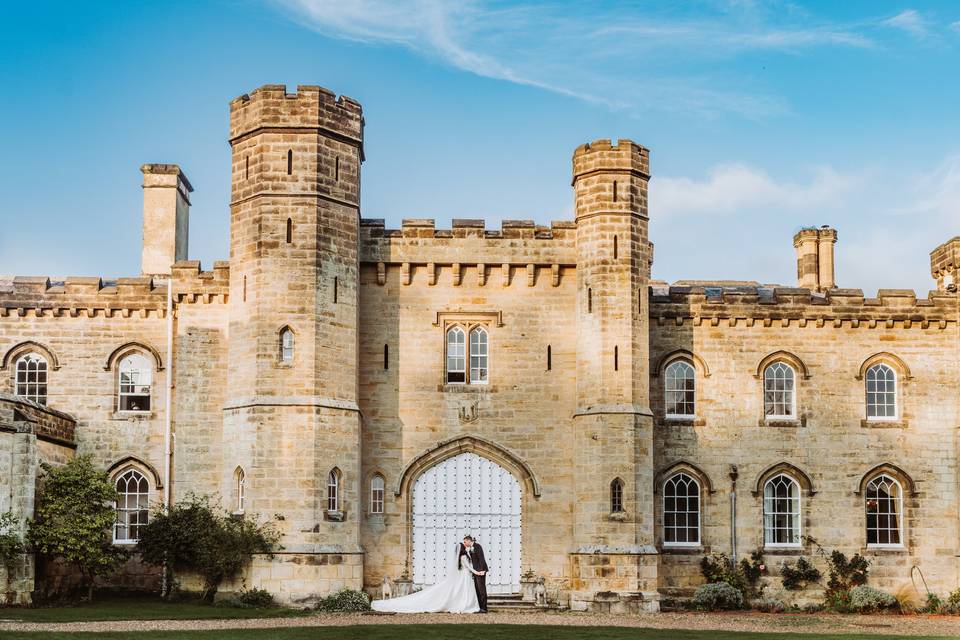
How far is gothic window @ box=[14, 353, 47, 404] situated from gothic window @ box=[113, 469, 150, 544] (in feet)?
8.46

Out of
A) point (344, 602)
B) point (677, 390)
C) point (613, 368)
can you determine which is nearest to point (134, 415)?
point (344, 602)

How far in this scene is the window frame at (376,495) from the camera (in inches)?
1080

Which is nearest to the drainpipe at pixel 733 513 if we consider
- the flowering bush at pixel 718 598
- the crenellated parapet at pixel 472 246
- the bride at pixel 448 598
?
the flowering bush at pixel 718 598

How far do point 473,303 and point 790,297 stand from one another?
754cm

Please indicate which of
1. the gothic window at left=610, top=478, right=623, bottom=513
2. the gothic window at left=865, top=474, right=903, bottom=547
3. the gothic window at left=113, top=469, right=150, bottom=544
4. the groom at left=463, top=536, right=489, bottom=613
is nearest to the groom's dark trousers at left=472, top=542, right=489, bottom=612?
the groom at left=463, top=536, right=489, bottom=613

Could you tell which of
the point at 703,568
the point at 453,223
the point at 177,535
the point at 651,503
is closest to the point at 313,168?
the point at 453,223

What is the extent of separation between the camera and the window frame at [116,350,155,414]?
92.2ft

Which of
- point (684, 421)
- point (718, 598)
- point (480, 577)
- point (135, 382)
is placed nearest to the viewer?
point (480, 577)

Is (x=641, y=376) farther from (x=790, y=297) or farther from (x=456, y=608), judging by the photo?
(x=456, y=608)

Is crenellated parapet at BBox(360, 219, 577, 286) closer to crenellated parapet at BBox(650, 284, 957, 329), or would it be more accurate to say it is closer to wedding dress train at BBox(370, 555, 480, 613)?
crenellated parapet at BBox(650, 284, 957, 329)

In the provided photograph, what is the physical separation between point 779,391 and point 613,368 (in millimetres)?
4724

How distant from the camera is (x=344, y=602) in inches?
973

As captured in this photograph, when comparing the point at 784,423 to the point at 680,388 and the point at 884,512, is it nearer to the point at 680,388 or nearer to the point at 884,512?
the point at 680,388

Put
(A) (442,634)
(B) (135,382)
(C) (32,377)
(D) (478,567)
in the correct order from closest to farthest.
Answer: (A) (442,634) → (D) (478,567) → (C) (32,377) → (B) (135,382)
